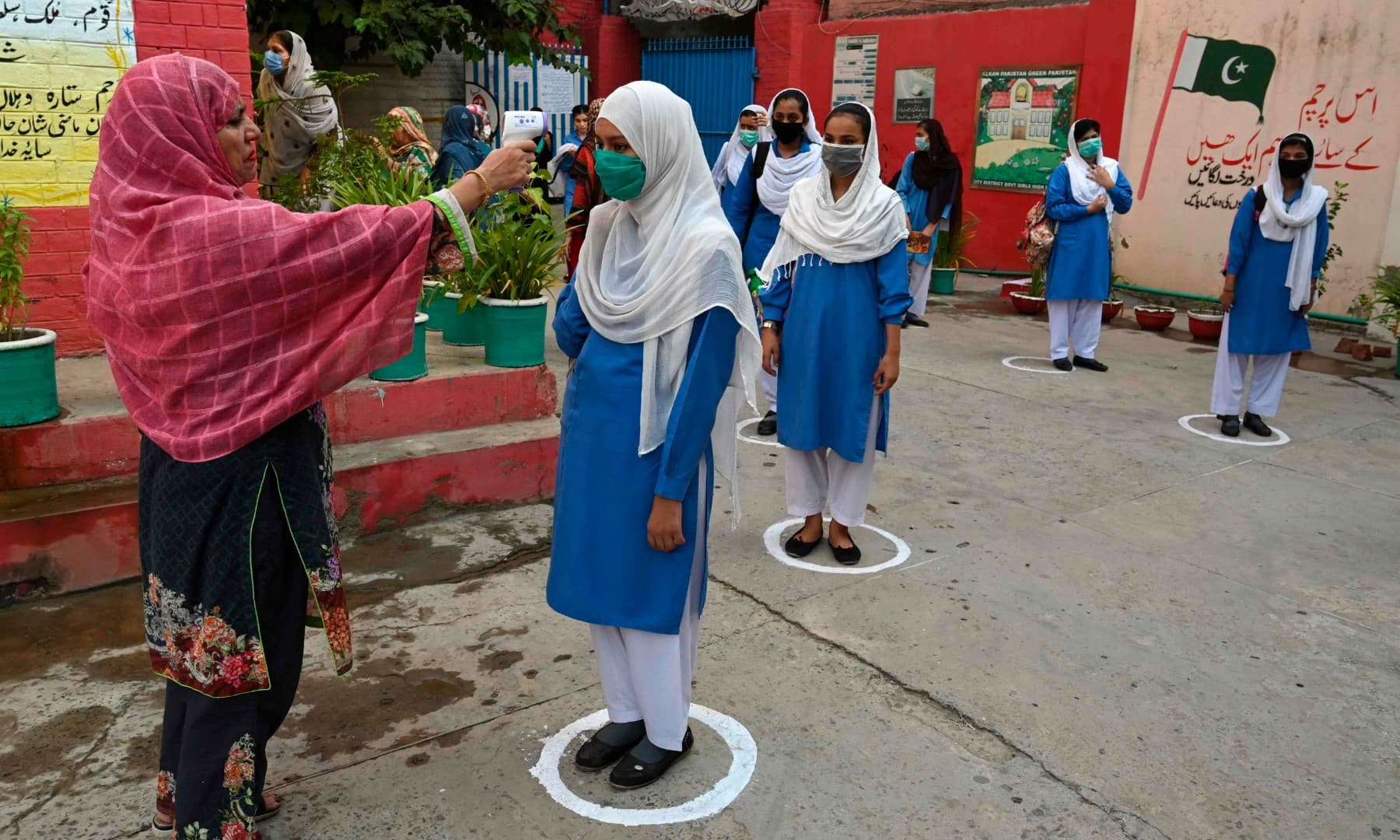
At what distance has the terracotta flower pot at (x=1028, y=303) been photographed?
32.9 feet

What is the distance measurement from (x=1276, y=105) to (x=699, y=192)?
8837 millimetres

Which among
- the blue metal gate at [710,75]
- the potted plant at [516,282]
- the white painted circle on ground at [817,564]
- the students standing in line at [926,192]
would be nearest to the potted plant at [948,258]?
the students standing in line at [926,192]

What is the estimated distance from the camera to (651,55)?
15039 millimetres

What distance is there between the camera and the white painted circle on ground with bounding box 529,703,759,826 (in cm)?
257

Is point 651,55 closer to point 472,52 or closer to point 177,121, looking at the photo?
point 472,52

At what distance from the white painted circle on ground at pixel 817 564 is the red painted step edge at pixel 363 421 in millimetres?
1229

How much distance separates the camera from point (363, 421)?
4.50 meters

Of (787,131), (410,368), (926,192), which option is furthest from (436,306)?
(926,192)

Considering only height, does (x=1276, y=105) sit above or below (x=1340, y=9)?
below

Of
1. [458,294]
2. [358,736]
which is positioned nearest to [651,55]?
[458,294]

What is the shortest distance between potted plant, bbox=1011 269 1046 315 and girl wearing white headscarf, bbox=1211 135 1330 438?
3829 millimetres

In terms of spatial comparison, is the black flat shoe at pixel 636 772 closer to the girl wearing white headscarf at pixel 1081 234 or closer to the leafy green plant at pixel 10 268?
the leafy green plant at pixel 10 268

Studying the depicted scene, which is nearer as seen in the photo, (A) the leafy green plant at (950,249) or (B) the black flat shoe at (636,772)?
(B) the black flat shoe at (636,772)

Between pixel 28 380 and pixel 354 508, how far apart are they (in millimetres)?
1170
